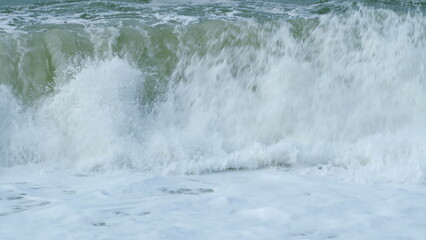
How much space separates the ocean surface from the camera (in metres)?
3.91

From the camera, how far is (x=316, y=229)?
369 cm

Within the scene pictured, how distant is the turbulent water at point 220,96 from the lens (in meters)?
5.49

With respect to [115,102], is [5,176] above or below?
below

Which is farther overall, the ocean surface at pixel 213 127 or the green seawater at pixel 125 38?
the green seawater at pixel 125 38

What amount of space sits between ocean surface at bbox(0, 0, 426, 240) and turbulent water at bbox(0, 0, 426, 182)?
1 cm

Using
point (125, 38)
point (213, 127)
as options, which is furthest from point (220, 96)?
point (125, 38)

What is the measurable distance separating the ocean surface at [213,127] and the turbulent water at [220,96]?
0.05 ft

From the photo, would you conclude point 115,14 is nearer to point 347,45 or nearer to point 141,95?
point 141,95

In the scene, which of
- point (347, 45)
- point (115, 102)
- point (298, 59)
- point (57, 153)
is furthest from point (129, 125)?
point (347, 45)

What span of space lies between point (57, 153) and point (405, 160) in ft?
9.50

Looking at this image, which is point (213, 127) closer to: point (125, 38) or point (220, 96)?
point (220, 96)

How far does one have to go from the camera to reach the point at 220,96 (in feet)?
20.6

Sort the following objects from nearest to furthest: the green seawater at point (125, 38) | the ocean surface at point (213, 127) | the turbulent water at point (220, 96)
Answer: the ocean surface at point (213, 127)
the turbulent water at point (220, 96)
the green seawater at point (125, 38)

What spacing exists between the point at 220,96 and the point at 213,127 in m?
0.40
